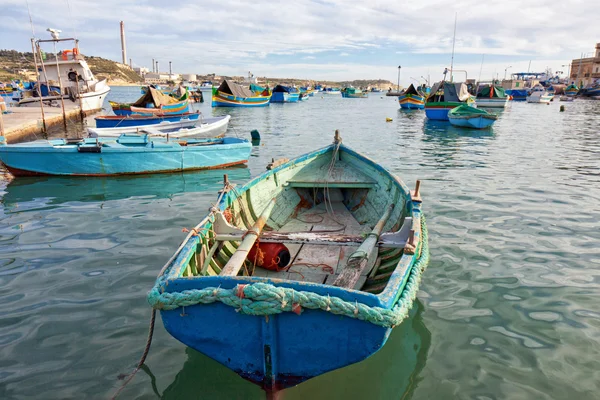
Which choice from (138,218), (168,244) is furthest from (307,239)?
(138,218)

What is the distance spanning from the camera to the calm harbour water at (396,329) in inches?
151

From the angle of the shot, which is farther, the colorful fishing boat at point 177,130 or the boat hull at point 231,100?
the boat hull at point 231,100

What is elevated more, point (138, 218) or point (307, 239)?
point (307, 239)

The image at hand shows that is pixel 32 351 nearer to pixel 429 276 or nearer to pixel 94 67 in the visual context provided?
pixel 429 276

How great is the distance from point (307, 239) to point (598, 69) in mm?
108243

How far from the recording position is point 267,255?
5172 mm

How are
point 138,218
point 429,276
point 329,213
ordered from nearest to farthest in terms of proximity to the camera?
point 429,276 → point 329,213 → point 138,218

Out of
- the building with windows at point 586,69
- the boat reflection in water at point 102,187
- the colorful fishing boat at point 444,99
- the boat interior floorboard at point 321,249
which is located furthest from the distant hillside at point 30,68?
the building with windows at point 586,69

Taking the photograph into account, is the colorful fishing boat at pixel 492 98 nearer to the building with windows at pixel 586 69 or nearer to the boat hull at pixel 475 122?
the boat hull at pixel 475 122

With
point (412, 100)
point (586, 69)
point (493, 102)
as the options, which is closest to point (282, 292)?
point (412, 100)

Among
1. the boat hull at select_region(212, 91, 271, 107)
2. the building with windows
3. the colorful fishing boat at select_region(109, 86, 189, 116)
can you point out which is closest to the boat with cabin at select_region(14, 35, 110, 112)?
the colorful fishing boat at select_region(109, 86, 189, 116)

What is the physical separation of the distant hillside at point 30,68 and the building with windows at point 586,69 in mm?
109462

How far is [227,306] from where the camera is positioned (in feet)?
10.00

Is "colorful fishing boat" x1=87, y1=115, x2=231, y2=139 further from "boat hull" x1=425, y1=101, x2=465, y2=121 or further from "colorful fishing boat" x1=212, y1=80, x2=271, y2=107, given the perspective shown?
"colorful fishing boat" x1=212, y1=80, x2=271, y2=107
